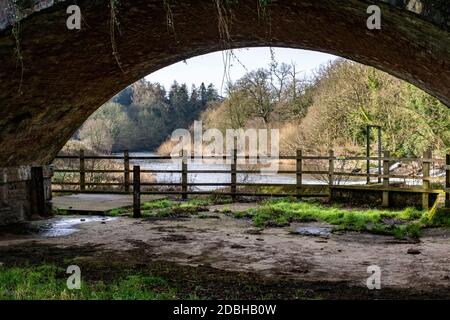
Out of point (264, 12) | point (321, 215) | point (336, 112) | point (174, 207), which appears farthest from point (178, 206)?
point (336, 112)

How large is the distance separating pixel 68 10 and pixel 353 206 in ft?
28.8

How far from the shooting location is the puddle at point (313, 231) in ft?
26.8

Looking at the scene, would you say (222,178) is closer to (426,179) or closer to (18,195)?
(426,179)

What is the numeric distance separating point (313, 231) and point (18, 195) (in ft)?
17.4

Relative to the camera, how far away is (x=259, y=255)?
6480 mm

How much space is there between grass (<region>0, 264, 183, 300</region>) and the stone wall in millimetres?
3587

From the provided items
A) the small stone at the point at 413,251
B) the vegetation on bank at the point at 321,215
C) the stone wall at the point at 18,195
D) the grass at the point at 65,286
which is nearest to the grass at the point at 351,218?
the vegetation on bank at the point at 321,215

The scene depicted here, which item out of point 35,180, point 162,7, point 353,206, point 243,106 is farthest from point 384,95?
point 162,7

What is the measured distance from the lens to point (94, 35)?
583 cm

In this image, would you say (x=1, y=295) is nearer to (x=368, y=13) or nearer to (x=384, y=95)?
(x=368, y=13)

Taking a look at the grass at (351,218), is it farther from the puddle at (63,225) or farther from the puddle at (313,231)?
the puddle at (63,225)

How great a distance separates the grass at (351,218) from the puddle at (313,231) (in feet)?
0.77

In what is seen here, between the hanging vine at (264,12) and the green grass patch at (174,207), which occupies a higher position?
the hanging vine at (264,12)

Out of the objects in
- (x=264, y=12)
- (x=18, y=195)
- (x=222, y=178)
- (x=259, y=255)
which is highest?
(x=264, y=12)
